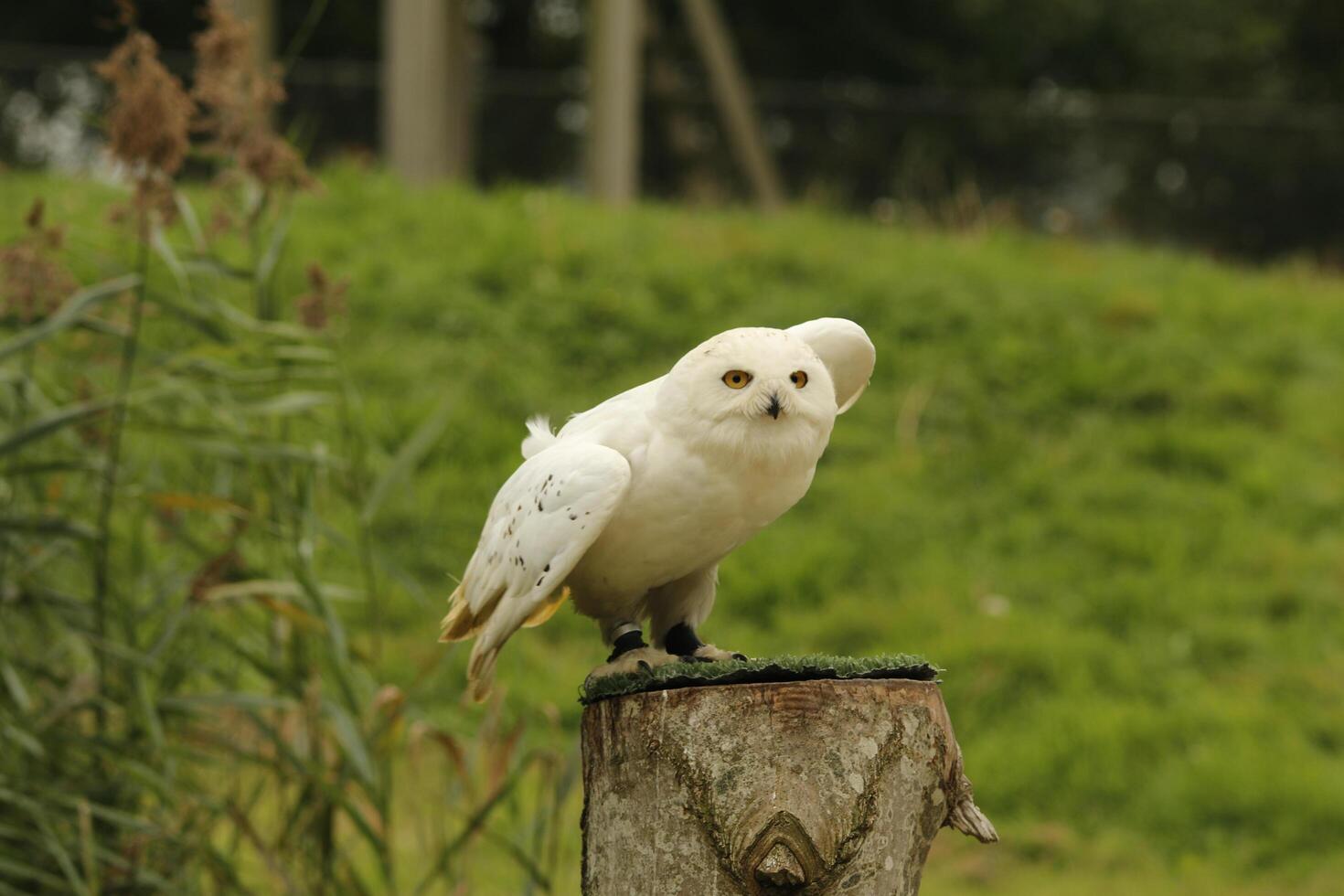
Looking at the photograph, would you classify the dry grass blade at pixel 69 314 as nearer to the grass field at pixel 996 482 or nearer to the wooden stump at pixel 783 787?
the grass field at pixel 996 482

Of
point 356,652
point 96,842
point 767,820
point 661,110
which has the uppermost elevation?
point 661,110

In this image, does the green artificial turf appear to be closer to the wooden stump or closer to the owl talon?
the wooden stump

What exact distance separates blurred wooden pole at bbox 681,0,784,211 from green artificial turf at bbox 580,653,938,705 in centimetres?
913

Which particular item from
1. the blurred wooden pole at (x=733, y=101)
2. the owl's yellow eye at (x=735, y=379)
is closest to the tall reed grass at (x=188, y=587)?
the owl's yellow eye at (x=735, y=379)

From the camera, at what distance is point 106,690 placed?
3.79m

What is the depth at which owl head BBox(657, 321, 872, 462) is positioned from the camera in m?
2.62

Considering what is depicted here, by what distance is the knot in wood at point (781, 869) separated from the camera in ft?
7.93

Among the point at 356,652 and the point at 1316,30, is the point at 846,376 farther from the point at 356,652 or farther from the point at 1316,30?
the point at 1316,30

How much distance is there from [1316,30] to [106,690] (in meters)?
20.2

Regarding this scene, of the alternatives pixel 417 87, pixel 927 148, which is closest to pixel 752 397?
pixel 417 87

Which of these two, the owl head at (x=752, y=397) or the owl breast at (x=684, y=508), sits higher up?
the owl head at (x=752, y=397)

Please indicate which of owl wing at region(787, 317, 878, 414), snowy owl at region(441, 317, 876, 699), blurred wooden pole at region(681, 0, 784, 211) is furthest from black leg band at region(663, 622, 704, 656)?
blurred wooden pole at region(681, 0, 784, 211)

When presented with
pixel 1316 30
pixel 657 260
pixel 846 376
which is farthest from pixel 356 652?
pixel 1316 30

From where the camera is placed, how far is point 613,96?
10.0m
